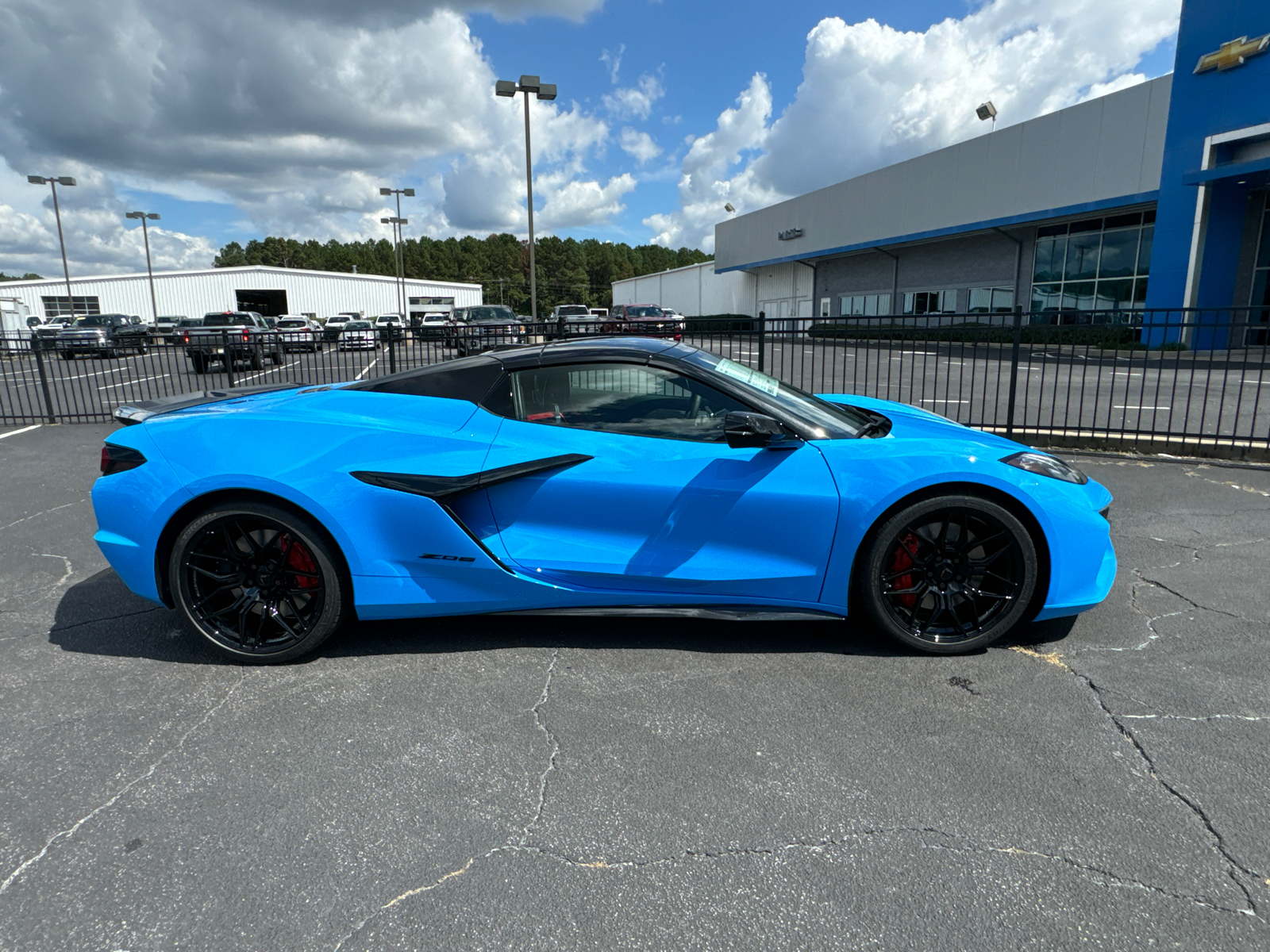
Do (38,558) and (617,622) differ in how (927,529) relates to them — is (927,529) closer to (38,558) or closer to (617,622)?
(617,622)

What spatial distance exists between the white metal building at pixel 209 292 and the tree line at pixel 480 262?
4721cm

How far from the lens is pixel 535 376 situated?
3.38 meters

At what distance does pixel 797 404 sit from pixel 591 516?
1120 millimetres

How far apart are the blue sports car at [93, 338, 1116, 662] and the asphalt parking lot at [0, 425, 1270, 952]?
29cm

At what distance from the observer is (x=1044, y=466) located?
129 inches

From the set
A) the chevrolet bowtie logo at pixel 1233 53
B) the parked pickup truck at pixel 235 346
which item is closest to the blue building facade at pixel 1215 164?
the chevrolet bowtie logo at pixel 1233 53

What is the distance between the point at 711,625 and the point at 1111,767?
171 centimetres

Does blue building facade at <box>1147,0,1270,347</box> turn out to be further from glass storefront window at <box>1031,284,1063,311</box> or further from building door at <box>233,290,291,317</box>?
building door at <box>233,290,291,317</box>

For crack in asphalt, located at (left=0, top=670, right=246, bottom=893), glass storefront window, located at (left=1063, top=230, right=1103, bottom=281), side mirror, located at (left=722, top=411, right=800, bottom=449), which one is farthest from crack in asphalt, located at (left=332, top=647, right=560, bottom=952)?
glass storefront window, located at (left=1063, top=230, right=1103, bottom=281)

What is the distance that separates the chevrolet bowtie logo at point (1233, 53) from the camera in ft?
65.9

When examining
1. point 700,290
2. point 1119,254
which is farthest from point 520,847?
point 700,290

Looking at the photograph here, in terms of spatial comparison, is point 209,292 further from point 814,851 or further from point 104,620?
point 814,851

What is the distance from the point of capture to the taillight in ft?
10.7

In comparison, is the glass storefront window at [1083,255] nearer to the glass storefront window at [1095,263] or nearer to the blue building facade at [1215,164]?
the glass storefront window at [1095,263]
